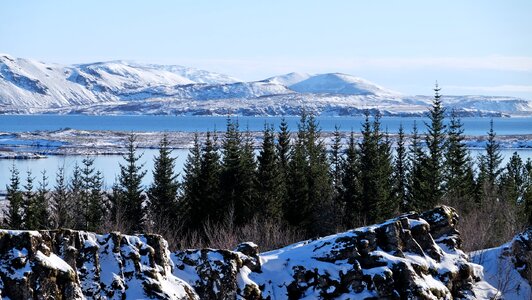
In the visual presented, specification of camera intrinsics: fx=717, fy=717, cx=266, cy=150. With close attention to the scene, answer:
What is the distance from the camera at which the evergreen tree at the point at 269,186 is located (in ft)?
169

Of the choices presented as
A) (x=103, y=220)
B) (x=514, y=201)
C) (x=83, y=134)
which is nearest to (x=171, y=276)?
(x=103, y=220)

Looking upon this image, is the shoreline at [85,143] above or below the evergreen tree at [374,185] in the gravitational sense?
below

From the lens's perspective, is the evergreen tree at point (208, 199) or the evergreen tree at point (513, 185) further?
the evergreen tree at point (513, 185)

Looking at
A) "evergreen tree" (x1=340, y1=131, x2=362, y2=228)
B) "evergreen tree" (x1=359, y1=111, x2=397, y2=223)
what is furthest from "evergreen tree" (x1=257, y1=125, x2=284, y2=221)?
"evergreen tree" (x1=359, y1=111, x2=397, y2=223)

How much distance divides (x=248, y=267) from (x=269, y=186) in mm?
28791

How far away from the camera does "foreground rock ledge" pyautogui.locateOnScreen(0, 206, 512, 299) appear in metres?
20.1

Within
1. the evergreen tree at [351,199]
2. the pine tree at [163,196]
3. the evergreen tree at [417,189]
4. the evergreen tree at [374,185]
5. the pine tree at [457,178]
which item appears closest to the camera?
the evergreen tree at [374,185]

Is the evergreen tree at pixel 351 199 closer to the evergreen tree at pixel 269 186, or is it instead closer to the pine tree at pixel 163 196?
the evergreen tree at pixel 269 186

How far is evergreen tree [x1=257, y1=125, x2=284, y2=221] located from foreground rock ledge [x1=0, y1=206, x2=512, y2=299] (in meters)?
23.5

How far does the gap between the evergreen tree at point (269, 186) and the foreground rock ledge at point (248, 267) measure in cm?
2349

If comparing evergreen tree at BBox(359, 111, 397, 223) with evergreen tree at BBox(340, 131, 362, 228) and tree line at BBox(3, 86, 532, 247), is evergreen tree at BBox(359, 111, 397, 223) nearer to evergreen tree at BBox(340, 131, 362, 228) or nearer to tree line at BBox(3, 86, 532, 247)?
tree line at BBox(3, 86, 532, 247)

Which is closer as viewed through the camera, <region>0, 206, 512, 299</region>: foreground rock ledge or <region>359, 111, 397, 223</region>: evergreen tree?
<region>0, 206, 512, 299</region>: foreground rock ledge

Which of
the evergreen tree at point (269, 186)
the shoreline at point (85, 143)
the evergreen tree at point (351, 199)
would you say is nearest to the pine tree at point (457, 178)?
the evergreen tree at point (351, 199)

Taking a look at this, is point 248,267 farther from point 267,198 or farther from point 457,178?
point 457,178
